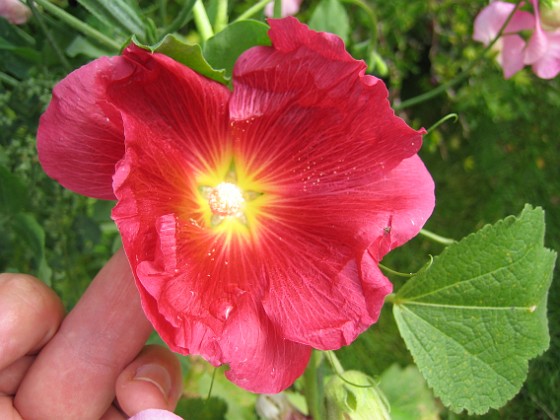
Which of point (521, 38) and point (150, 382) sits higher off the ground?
→ point (521, 38)

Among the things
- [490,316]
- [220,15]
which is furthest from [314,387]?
[220,15]

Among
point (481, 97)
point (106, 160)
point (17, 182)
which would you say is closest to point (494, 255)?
point (106, 160)

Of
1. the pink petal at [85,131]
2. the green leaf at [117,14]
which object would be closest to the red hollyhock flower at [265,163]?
the pink petal at [85,131]

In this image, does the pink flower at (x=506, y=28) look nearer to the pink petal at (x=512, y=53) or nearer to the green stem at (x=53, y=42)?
the pink petal at (x=512, y=53)

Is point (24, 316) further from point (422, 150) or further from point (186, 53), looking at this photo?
point (422, 150)

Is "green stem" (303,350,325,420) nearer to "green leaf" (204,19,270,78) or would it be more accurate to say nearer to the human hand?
the human hand

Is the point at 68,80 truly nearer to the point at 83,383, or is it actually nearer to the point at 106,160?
the point at 106,160

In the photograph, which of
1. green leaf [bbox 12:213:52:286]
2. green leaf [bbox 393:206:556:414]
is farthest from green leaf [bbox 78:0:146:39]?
green leaf [bbox 393:206:556:414]
